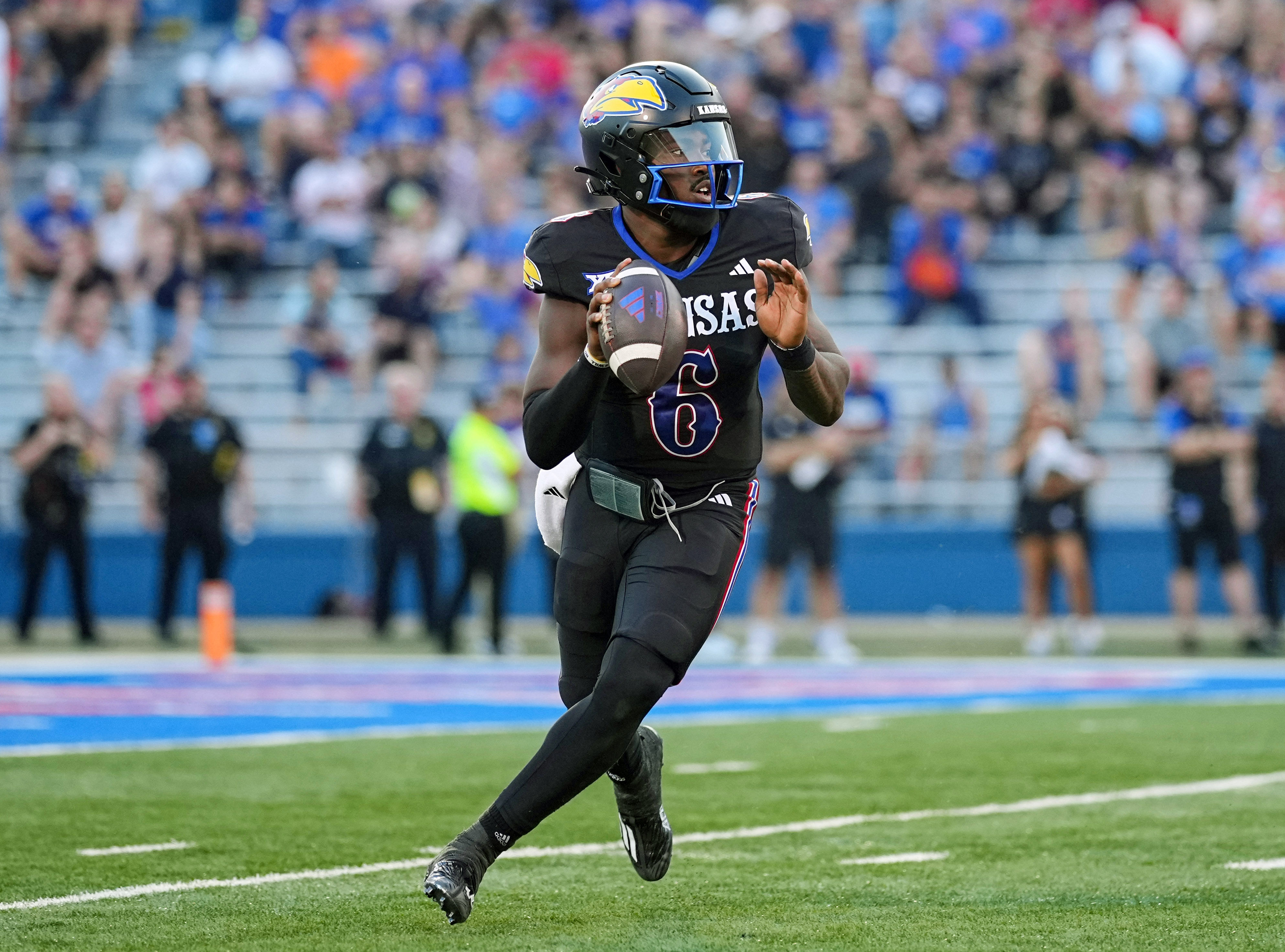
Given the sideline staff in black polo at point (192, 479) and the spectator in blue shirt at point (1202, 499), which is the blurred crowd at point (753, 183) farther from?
the spectator in blue shirt at point (1202, 499)

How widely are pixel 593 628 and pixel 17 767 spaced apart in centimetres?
421

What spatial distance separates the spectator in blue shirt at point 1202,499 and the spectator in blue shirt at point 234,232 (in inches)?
359

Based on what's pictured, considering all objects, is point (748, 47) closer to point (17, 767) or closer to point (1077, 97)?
point (1077, 97)

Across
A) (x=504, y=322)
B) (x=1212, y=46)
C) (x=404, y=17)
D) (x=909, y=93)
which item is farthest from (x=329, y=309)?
(x=1212, y=46)

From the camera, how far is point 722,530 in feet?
16.9

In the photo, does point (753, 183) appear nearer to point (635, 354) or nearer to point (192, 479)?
point (192, 479)

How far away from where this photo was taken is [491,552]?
608 inches

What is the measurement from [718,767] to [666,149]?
4063 millimetres

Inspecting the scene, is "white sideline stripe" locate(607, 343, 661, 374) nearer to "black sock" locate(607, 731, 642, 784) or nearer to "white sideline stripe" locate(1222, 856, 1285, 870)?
"black sock" locate(607, 731, 642, 784)

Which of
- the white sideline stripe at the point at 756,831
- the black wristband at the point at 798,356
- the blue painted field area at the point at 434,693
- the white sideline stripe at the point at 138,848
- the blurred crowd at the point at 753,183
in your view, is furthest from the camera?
the blurred crowd at the point at 753,183

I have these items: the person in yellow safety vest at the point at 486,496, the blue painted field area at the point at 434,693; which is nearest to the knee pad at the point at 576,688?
the blue painted field area at the point at 434,693

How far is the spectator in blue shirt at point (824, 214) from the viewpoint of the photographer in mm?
18844

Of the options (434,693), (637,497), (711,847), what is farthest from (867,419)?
(637,497)

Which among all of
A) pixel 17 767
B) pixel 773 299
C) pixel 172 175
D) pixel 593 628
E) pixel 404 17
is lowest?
pixel 17 767
